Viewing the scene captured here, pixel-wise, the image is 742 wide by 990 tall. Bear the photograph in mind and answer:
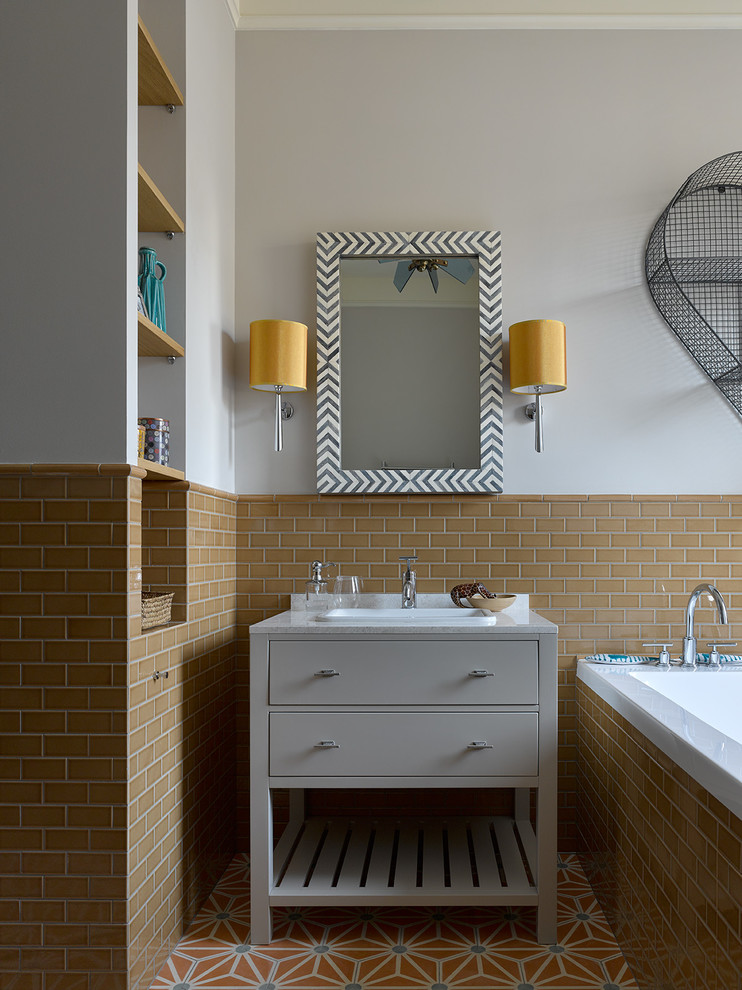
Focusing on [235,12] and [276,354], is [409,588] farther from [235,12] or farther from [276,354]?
[235,12]

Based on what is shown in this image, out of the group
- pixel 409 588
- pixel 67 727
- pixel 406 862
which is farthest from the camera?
pixel 409 588

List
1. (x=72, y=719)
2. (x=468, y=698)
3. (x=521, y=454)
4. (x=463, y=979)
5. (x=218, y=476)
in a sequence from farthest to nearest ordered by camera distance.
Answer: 1. (x=521, y=454)
2. (x=218, y=476)
3. (x=468, y=698)
4. (x=463, y=979)
5. (x=72, y=719)

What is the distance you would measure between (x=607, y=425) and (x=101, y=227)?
68.5 inches

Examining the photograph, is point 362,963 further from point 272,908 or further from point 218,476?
point 218,476

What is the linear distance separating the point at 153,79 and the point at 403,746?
185 cm

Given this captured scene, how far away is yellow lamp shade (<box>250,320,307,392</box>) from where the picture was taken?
259 centimetres

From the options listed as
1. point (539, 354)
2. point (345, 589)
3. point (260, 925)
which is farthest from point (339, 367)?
point (260, 925)

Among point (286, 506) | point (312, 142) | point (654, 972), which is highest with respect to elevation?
point (312, 142)

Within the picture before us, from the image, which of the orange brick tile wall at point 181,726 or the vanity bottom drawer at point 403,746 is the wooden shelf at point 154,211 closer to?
the orange brick tile wall at point 181,726

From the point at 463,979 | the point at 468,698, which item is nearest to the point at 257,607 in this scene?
the point at 468,698

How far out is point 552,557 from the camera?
2.70 m

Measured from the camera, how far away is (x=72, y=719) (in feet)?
5.54

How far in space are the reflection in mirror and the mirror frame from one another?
2cm

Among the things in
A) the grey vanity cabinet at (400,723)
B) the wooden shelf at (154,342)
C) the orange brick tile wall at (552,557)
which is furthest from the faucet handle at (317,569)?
the wooden shelf at (154,342)
